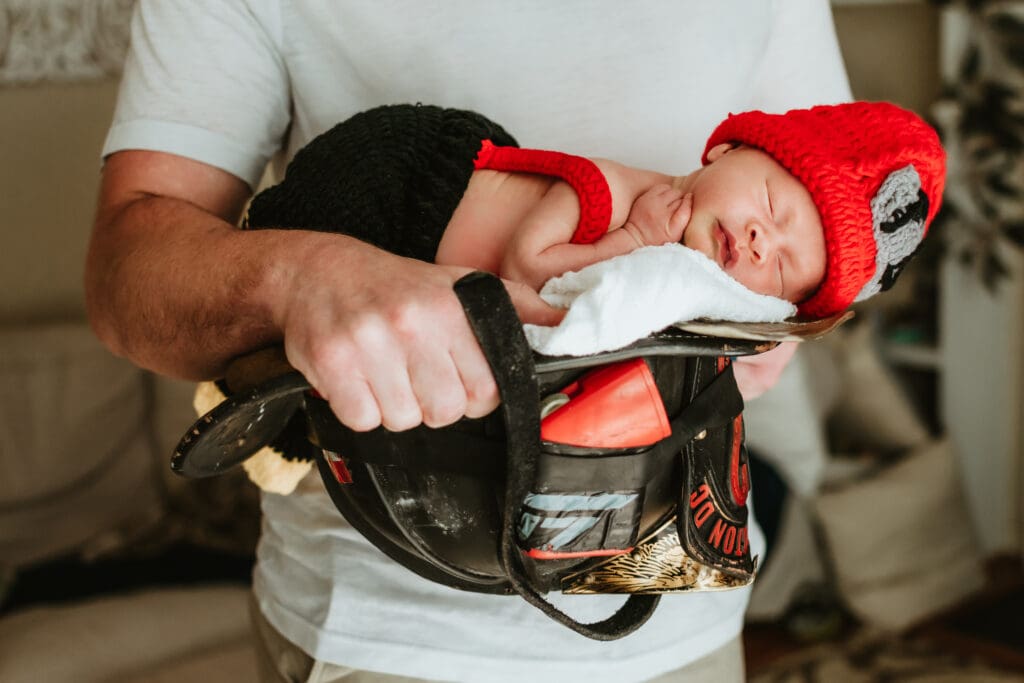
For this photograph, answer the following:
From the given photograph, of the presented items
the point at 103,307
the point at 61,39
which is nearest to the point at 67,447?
the point at 61,39

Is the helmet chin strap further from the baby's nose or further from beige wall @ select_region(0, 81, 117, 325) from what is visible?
beige wall @ select_region(0, 81, 117, 325)

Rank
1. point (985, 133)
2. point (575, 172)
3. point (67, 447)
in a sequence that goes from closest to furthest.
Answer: point (575, 172) < point (67, 447) < point (985, 133)

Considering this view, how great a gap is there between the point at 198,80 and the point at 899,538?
87.8 inches

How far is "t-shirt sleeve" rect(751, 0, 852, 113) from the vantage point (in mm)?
991

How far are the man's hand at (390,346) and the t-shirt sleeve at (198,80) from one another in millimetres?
355

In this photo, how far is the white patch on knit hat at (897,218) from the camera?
0.78 metres

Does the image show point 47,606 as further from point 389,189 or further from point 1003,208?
point 1003,208

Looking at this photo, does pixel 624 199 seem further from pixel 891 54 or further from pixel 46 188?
pixel 891 54

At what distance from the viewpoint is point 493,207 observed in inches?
31.4

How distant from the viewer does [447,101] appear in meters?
0.93

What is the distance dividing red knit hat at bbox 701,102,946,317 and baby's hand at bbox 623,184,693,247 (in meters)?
0.10

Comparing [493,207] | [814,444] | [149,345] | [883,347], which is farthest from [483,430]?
[883,347]

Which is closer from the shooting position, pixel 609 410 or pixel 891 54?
pixel 609 410

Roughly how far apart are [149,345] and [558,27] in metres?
0.50
